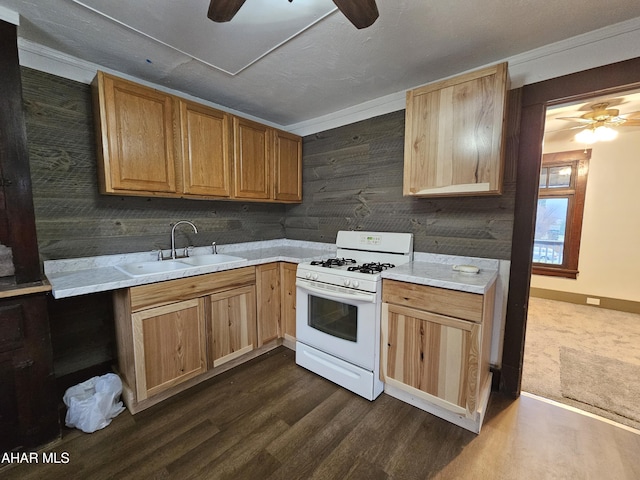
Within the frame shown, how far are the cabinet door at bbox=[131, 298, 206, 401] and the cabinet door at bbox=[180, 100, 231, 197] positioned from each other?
36.5 inches

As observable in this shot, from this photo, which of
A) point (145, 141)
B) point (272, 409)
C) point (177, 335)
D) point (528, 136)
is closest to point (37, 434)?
point (177, 335)

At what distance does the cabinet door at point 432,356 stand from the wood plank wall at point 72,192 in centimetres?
204

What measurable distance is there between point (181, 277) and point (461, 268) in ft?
6.34

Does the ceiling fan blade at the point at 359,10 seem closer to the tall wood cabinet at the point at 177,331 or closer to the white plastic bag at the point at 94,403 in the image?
the tall wood cabinet at the point at 177,331

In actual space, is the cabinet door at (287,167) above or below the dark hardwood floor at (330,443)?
above

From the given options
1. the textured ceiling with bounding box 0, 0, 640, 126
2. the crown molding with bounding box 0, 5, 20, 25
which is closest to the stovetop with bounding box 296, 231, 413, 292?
the textured ceiling with bounding box 0, 0, 640, 126

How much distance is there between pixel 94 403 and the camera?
64.1 inches

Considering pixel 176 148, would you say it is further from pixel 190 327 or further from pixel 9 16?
pixel 190 327

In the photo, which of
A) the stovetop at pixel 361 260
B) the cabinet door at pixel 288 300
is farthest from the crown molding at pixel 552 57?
the cabinet door at pixel 288 300

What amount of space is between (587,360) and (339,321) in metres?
2.30

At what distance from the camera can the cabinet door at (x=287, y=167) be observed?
2791 mm

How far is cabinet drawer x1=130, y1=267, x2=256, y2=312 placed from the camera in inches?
65.8

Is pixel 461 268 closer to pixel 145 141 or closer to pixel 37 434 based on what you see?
pixel 145 141

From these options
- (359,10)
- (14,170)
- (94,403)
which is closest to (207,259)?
(94,403)
